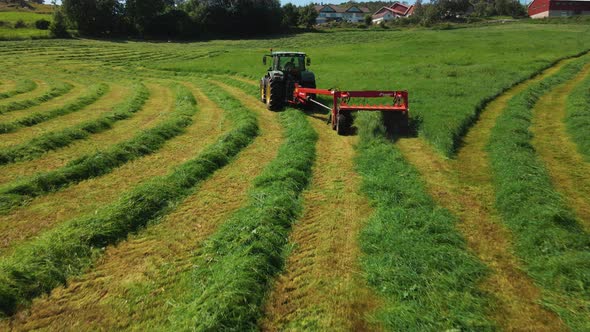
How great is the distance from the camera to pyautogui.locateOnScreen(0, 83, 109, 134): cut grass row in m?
12.1

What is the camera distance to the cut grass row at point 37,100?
14.8m

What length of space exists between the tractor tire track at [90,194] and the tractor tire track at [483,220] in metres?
5.51

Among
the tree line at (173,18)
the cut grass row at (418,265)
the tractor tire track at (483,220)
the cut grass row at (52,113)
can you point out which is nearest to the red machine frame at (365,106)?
the tractor tire track at (483,220)

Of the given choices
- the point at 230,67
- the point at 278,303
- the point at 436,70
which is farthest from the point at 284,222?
the point at 230,67

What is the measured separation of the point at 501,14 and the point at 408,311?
108 m

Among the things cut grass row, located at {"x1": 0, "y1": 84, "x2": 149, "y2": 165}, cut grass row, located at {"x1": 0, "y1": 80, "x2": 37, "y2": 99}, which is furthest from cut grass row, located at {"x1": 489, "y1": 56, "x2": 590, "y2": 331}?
cut grass row, located at {"x1": 0, "y1": 80, "x2": 37, "y2": 99}

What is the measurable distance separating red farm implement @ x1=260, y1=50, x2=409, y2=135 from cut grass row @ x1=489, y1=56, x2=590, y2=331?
9.57 ft

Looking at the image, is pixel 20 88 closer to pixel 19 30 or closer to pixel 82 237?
pixel 82 237

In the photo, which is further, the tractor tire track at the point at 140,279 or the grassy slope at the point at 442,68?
the grassy slope at the point at 442,68

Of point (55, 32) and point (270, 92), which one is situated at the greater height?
point (55, 32)

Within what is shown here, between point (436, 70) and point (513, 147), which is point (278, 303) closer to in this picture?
point (513, 147)

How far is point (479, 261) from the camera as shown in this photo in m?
5.24

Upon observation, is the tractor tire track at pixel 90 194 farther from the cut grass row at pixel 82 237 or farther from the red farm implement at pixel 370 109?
the red farm implement at pixel 370 109

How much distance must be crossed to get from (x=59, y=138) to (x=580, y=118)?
586 inches
